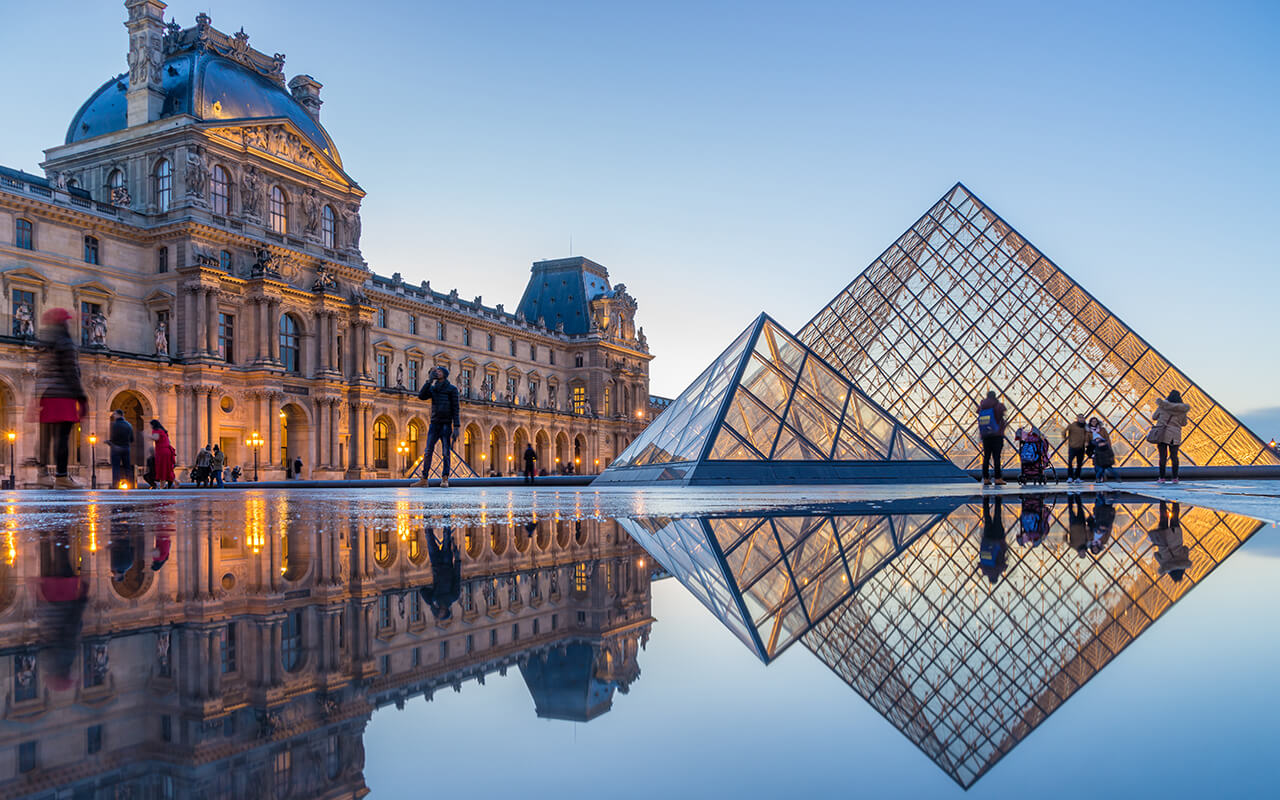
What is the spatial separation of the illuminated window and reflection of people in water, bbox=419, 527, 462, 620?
39.2m

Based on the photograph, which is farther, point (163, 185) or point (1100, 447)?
point (163, 185)

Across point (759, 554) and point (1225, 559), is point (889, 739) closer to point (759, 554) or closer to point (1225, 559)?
point (759, 554)

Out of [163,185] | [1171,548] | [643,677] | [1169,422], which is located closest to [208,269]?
[163,185]

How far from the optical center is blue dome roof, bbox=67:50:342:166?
38.6 meters

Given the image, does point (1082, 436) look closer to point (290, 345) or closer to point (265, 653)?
point (265, 653)

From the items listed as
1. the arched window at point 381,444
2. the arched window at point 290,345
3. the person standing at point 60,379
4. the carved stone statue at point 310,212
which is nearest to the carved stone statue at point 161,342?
the arched window at point 290,345

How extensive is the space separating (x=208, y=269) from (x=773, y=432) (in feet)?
93.4

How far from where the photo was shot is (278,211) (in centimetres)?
4159

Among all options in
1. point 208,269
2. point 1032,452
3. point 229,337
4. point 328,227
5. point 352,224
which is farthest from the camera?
point 352,224

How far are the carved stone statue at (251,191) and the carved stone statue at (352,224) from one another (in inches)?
211

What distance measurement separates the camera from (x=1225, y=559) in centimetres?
348

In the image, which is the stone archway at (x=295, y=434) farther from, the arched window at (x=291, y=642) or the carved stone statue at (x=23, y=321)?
the arched window at (x=291, y=642)

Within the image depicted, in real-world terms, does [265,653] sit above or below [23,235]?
below

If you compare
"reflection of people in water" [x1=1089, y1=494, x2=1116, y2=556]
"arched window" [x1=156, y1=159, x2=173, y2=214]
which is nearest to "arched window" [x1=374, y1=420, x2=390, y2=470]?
"arched window" [x1=156, y1=159, x2=173, y2=214]
